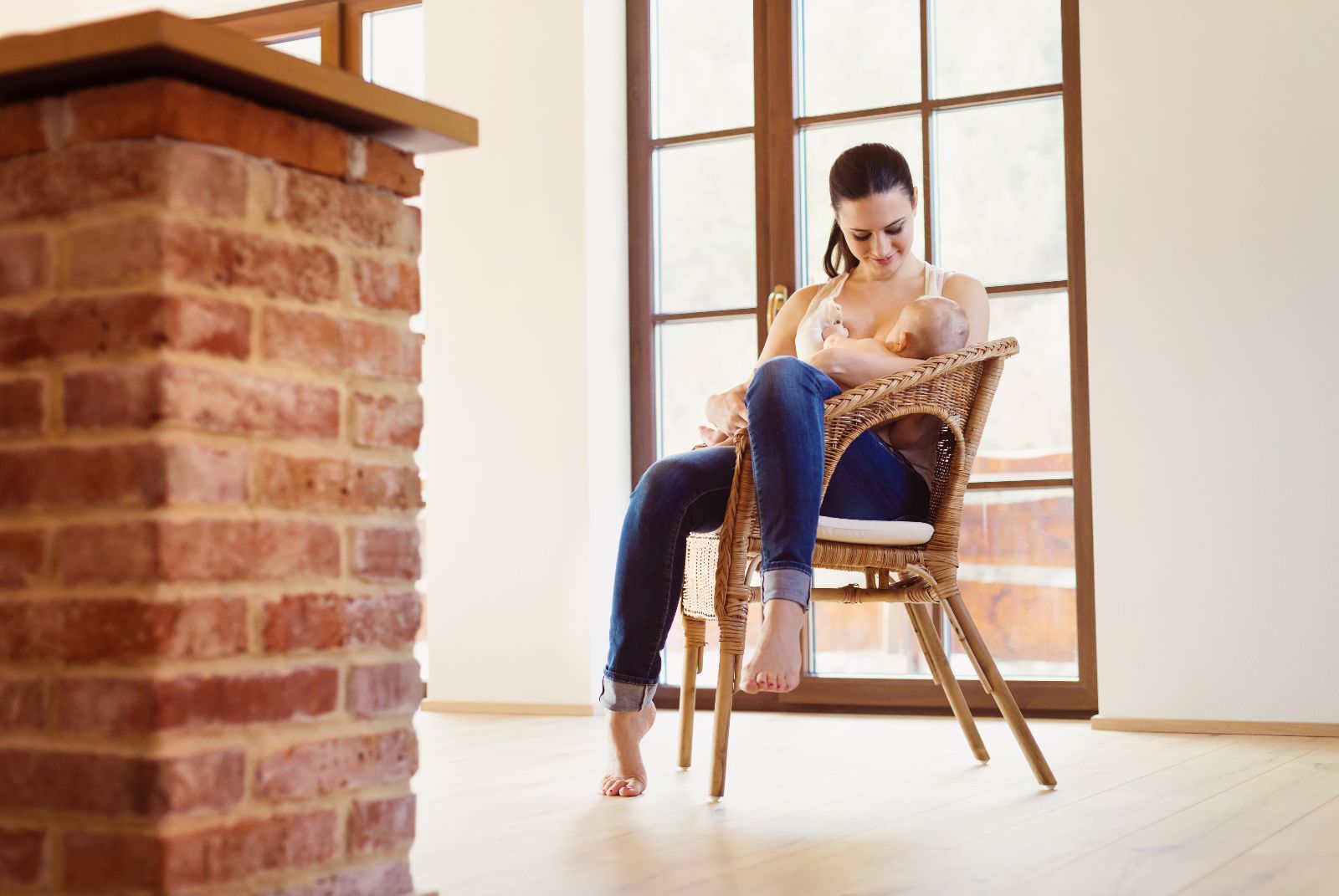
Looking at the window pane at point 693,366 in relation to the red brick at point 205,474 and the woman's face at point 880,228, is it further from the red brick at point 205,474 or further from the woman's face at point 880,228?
the red brick at point 205,474

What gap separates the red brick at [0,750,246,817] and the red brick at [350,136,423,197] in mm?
525

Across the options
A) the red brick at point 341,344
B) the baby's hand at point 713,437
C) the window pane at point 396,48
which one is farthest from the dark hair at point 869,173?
the window pane at point 396,48

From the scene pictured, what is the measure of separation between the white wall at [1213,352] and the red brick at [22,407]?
260 cm

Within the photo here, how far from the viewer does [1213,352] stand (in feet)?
10.3

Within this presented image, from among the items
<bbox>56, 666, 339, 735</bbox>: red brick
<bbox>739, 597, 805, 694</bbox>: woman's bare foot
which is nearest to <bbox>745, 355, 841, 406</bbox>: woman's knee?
<bbox>739, 597, 805, 694</bbox>: woman's bare foot

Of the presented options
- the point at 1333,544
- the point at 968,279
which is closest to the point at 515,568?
the point at 968,279

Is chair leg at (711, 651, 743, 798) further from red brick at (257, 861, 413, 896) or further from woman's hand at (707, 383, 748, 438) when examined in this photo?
red brick at (257, 861, 413, 896)

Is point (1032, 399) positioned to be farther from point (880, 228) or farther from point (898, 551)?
point (898, 551)

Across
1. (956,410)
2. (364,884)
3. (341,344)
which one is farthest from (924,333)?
(364,884)

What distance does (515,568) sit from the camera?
386cm

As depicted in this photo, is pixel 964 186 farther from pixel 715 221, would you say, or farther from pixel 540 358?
pixel 540 358

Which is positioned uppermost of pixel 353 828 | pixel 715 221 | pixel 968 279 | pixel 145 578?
pixel 715 221

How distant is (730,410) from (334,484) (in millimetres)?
1243

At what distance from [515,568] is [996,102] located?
5.87ft
